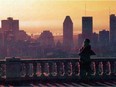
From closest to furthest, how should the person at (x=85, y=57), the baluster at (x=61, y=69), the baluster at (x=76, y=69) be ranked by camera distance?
the person at (x=85, y=57) → the baluster at (x=76, y=69) → the baluster at (x=61, y=69)

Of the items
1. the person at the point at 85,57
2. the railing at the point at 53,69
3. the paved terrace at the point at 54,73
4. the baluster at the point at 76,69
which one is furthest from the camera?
the baluster at the point at 76,69

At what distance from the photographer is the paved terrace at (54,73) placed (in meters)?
20.4

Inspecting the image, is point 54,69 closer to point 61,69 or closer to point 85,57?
point 61,69

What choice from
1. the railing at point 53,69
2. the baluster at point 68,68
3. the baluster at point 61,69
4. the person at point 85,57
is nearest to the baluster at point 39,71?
the railing at point 53,69

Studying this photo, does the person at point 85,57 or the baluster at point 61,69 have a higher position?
the person at point 85,57

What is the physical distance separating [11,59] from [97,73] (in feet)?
13.1

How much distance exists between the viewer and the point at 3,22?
187375 mm

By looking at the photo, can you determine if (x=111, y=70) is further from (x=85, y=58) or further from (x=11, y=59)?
(x=11, y=59)

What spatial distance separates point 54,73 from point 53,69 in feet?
1.92

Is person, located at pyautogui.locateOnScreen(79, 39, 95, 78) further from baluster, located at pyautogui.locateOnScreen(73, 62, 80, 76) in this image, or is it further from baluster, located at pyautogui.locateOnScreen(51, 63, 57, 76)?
baluster, located at pyautogui.locateOnScreen(51, 63, 57, 76)

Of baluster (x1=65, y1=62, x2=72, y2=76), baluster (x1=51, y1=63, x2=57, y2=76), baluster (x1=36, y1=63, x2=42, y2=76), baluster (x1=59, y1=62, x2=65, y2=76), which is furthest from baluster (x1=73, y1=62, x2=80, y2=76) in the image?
baluster (x1=36, y1=63, x2=42, y2=76)

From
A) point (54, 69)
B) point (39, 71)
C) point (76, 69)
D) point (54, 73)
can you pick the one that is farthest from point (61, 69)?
point (39, 71)

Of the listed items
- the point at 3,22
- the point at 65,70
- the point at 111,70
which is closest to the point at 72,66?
the point at 65,70

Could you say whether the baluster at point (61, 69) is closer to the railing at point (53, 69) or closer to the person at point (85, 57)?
the railing at point (53, 69)
